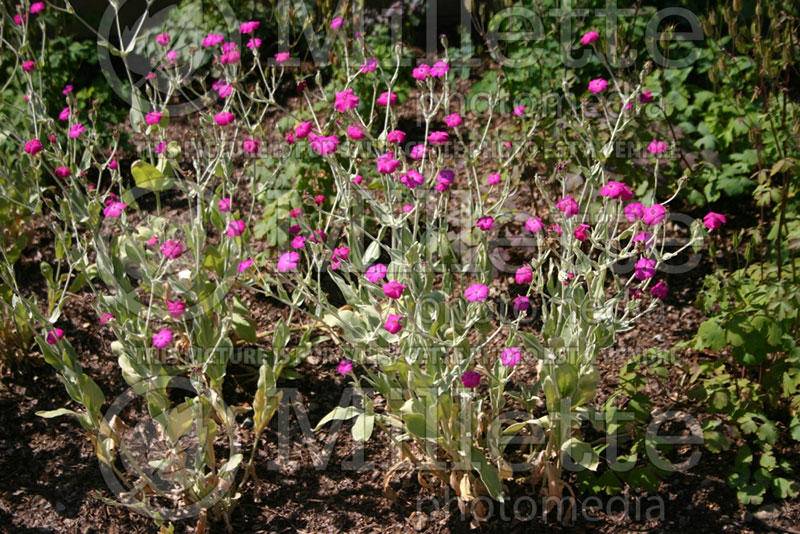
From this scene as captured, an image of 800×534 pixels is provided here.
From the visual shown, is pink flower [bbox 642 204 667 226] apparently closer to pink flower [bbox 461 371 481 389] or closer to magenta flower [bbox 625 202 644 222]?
magenta flower [bbox 625 202 644 222]

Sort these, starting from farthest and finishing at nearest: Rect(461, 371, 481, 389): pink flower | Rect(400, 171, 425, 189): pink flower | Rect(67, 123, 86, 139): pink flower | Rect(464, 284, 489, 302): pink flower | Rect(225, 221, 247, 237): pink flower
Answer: Rect(67, 123, 86, 139): pink flower, Rect(225, 221, 247, 237): pink flower, Rect(400, 171, 425, 189): pink flower, Rect(461, 371, 481, 389): pink flower, Rect(464, 284, 489, 302): pink flower

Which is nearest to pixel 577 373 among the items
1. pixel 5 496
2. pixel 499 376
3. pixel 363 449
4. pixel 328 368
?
pixel 499 376

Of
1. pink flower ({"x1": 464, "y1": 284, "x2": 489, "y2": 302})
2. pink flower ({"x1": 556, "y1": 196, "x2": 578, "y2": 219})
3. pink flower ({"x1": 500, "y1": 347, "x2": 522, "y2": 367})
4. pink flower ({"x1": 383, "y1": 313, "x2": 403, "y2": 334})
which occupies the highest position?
pink flower ({"x1": 556, "y1": 196, "x2": 578, "y2": 219})

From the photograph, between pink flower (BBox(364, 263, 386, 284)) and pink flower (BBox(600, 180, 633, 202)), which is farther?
pink flower (BBox(364, 263, 386, 284))

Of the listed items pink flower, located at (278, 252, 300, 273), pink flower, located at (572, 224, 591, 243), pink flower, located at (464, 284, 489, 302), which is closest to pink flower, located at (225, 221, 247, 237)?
pink flower, located at (278, 252, 300, 273)

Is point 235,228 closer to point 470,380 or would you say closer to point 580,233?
point 470,380

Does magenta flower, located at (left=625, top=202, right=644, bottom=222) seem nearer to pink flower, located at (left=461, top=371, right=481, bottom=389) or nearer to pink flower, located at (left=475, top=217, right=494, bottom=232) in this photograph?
pink flower, located at (left=475, top=217, right=494, bottom=232)

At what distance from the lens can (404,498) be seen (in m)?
2.93

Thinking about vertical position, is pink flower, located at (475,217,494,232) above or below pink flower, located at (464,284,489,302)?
above

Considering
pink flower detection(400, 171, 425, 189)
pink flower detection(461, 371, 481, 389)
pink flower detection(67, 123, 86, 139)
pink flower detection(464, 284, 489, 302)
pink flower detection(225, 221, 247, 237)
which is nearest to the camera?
pink flower detection(464, 284, 489, 302)

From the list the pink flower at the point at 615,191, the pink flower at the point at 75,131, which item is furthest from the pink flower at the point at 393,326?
the pink flower at the point at 75,131

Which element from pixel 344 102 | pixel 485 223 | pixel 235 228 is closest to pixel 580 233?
pixel 485 223

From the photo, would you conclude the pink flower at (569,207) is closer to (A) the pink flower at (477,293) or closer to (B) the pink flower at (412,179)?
(A) the pink flower at (477,293)

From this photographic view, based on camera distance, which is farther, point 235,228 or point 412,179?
point 235,228
